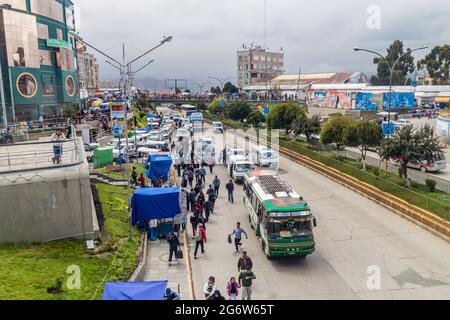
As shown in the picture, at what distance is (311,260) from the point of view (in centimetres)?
1603

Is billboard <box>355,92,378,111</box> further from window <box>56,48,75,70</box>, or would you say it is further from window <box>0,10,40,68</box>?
window <box>0,10,40,68</box>

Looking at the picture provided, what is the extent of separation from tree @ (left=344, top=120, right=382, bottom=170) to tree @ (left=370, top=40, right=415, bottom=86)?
290 feet

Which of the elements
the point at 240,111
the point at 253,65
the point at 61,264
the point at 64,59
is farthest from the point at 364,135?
the point at 253,65

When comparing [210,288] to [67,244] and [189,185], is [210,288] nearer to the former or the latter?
[67,244]

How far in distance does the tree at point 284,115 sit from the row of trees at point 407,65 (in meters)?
50.7

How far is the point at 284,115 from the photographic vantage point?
4622 centimetres

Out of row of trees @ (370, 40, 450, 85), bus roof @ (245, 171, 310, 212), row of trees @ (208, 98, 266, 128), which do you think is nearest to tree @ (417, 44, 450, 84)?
row of trees @ (370, 40, 450, 85)

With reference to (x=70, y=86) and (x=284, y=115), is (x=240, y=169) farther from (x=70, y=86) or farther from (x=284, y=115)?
(x=70, y=86)

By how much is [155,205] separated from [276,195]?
5.57m

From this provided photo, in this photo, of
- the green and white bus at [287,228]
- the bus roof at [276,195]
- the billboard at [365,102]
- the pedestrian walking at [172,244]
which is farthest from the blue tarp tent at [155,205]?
the billboard at [365,102]

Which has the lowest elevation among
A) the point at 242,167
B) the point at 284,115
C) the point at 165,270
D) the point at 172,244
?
the point at 165,270

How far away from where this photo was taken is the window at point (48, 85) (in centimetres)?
5862
